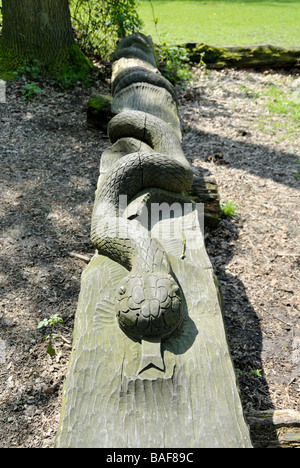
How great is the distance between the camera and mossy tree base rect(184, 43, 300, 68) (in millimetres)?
6543

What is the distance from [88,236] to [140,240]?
4.67 feet

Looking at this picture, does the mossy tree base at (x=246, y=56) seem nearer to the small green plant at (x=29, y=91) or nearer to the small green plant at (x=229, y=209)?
the small green plant at (x=29, y=91)

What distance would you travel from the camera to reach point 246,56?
21.6 ft

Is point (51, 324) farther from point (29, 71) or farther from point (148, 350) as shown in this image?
point (29, 71)

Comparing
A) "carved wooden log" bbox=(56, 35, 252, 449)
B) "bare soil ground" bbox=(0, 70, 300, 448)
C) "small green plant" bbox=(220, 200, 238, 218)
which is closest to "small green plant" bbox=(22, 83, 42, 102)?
"bare soil ground" bbox=(0, 70, 300, 448)

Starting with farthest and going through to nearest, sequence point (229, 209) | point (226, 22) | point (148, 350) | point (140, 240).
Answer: point (226, 22), point (229, 209), point (140, 240), point (148, 350)

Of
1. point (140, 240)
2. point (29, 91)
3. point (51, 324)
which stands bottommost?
point (51, 324)

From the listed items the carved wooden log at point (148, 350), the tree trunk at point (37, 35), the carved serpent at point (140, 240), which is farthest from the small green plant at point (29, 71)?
the carved wooden log at point (148, 350)

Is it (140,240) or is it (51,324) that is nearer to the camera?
(140,240)

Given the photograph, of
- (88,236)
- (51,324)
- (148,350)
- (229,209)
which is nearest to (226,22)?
(229,209)

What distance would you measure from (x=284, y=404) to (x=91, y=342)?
123 cm

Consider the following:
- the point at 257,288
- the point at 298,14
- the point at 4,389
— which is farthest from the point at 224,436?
the point at 298,14

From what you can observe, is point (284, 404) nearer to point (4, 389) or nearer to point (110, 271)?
point (110, 271)

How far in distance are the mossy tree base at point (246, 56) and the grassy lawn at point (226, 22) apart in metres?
0.72
